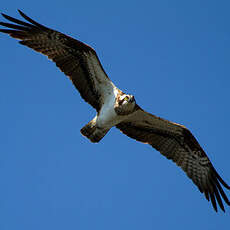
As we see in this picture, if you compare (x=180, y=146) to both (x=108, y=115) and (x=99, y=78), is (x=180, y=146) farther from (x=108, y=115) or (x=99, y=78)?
(x=99, y=78)

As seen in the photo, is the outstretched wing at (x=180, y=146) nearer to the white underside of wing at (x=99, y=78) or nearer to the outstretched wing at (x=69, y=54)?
the white underside of wing at (x=99, y=78)

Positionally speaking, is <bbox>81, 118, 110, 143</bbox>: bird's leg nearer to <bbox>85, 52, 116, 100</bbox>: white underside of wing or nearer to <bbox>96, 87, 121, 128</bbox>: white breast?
<bbox>96, 87, 121, 128</bbox>: white breast

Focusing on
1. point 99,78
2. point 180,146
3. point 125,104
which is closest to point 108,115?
point 125,104

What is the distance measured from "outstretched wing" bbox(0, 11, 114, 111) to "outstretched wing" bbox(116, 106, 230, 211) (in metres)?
1.17

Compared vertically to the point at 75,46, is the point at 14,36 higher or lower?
lower

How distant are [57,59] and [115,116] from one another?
5.49 feet

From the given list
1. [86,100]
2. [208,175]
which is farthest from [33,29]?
[208,175]

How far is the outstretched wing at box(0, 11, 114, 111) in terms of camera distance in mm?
8328

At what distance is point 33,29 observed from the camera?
8.35 meters

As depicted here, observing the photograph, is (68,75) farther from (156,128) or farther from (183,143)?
(183,143)

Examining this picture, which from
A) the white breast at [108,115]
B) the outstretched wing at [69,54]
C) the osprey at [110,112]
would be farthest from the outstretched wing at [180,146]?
the outstretched wing at [69,54]

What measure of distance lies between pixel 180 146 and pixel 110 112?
2.09 meters

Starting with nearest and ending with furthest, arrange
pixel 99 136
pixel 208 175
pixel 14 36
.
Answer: pixel 14 36, pixel 99 136, pixel 208 175

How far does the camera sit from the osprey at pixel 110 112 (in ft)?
27.7
